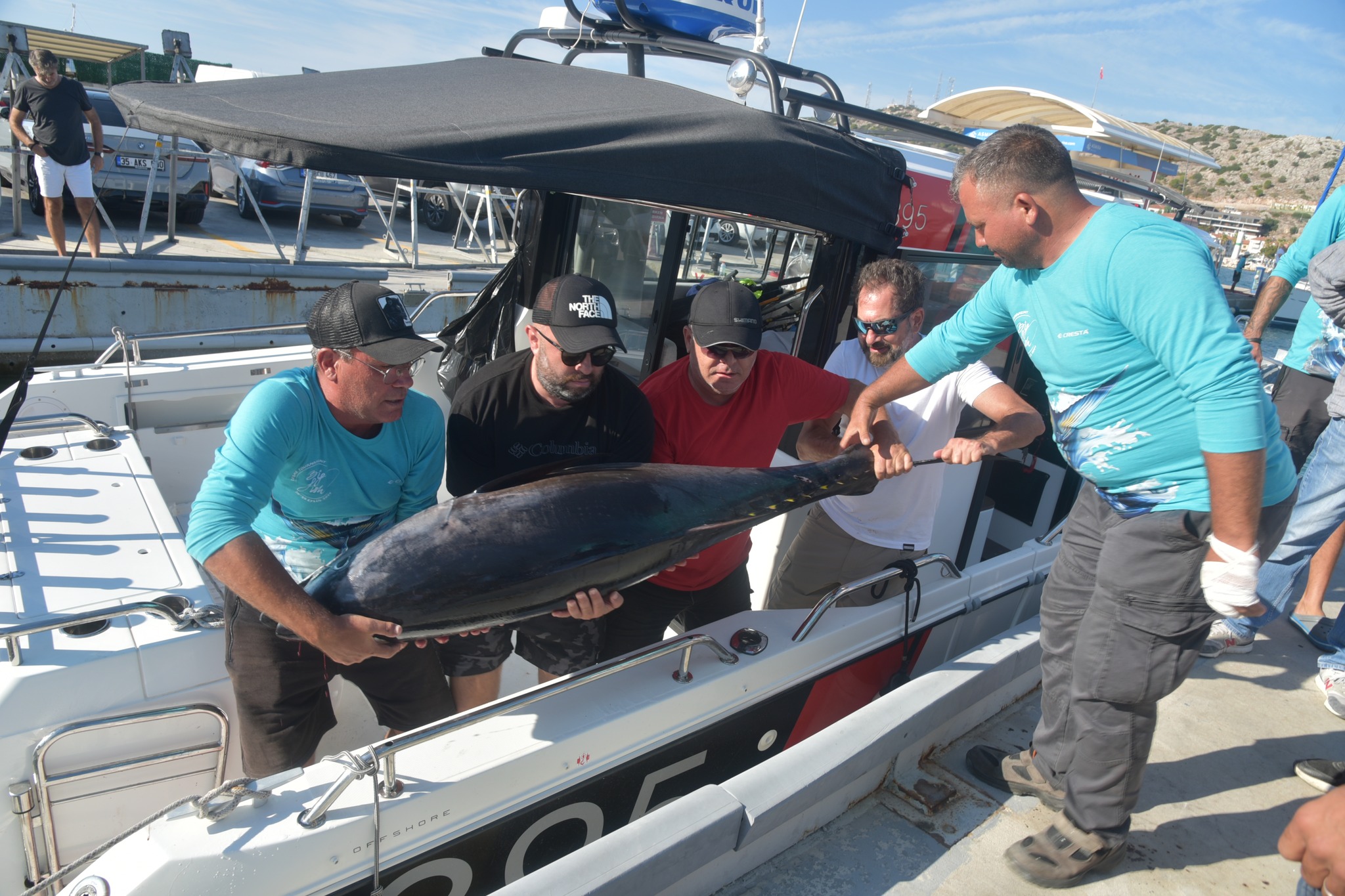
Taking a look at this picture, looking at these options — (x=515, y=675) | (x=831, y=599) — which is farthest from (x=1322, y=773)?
(x=515, y=675)

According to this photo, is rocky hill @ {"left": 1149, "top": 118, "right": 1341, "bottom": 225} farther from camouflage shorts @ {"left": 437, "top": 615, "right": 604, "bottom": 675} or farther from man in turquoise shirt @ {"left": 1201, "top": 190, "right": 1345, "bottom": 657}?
camouflage shorts @ {"left": 437, "top": 615, "right": 604, "bottom": 675}

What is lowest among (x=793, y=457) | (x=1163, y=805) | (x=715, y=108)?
(x=1163, y=805)

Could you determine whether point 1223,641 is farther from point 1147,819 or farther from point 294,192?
point 294,192

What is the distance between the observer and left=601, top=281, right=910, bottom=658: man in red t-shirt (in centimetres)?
Result: 261

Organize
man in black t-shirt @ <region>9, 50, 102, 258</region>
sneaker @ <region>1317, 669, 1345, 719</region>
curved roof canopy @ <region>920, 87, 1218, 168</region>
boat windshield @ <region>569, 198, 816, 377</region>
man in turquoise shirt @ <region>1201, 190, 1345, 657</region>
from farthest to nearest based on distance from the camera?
curved roof canopy @ <region>920, 87, 1218, 168</region> < man in black t-shirt @ <region>9, 50, 102, 258</region> < man in turquoise shirt @ <region>1201, 190, 1345, 657</region> < boat windshield @ <region>569, 198, 816, 377</region> < sneaker @ <region>1317, 669, 1345, 719</region>

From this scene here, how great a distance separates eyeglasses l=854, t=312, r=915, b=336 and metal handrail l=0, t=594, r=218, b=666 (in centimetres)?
249

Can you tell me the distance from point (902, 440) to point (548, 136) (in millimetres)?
1829

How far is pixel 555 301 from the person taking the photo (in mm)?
2320

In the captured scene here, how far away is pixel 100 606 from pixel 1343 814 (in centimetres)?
304

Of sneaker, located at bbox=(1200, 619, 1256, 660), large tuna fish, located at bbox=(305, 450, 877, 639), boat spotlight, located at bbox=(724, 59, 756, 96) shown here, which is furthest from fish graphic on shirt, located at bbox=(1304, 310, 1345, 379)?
large tuna fish, located at bbox=(305, 450, 877, 639)

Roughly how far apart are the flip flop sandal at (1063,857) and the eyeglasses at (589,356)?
1992mm

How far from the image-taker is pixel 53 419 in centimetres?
327

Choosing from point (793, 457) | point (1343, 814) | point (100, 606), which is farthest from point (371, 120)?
point (1343, 814)

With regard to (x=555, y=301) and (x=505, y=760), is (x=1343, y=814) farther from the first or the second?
(x=555, y=301)
